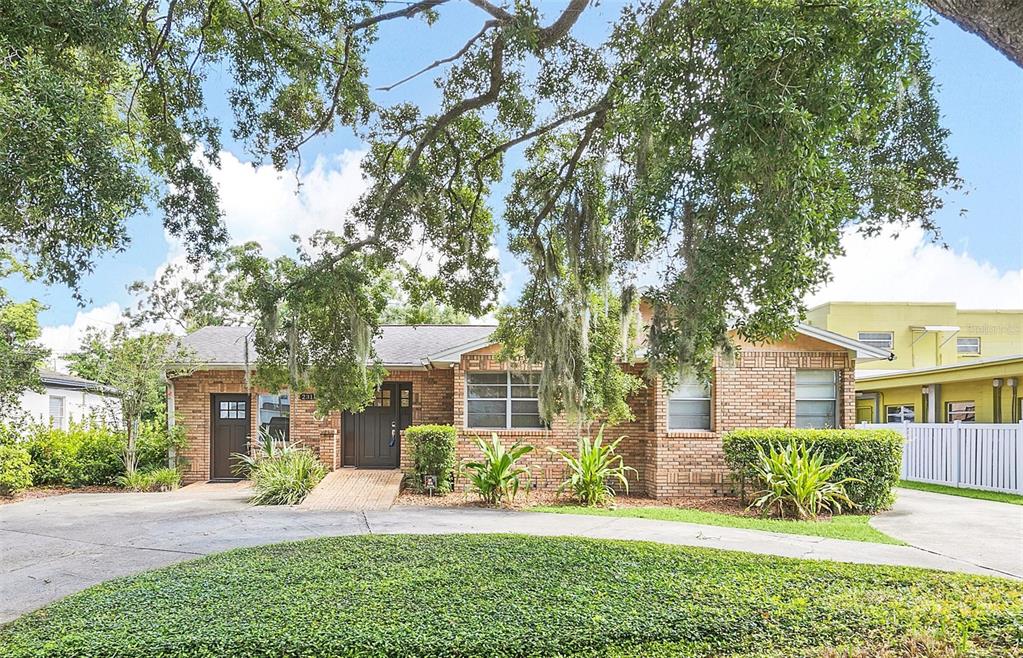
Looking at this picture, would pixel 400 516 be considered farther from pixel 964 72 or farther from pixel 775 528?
pixel 964 72

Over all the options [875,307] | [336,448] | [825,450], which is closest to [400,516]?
[336,448]

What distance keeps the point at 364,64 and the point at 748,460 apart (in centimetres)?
820

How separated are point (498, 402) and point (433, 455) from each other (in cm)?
180

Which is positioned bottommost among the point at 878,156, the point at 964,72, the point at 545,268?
the point at 545,268

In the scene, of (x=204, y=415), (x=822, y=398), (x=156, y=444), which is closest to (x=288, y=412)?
(x=204, y=415)

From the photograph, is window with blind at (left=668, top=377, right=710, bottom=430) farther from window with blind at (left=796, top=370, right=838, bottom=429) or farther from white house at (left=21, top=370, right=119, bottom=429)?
white house at (left=21, top=370, right=119, bottom=429)

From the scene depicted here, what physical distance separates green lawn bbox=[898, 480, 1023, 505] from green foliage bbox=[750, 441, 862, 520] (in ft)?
11.7

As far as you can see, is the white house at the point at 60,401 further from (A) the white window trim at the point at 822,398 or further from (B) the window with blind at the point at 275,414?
(A) the white window trim at the point at 822,398

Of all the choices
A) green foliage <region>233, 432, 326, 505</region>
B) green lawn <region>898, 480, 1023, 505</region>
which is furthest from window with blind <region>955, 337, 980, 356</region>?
green foliage <region>233, 432, 326, 505</region>

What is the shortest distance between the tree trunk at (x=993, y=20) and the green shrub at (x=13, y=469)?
15.0m

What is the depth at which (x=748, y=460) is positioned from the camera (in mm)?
11227

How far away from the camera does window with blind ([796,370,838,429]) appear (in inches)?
503

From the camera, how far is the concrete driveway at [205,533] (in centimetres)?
682

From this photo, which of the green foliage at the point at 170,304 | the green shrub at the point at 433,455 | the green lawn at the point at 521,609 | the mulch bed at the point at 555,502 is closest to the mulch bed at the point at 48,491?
the green shrub at the point at 433,455
